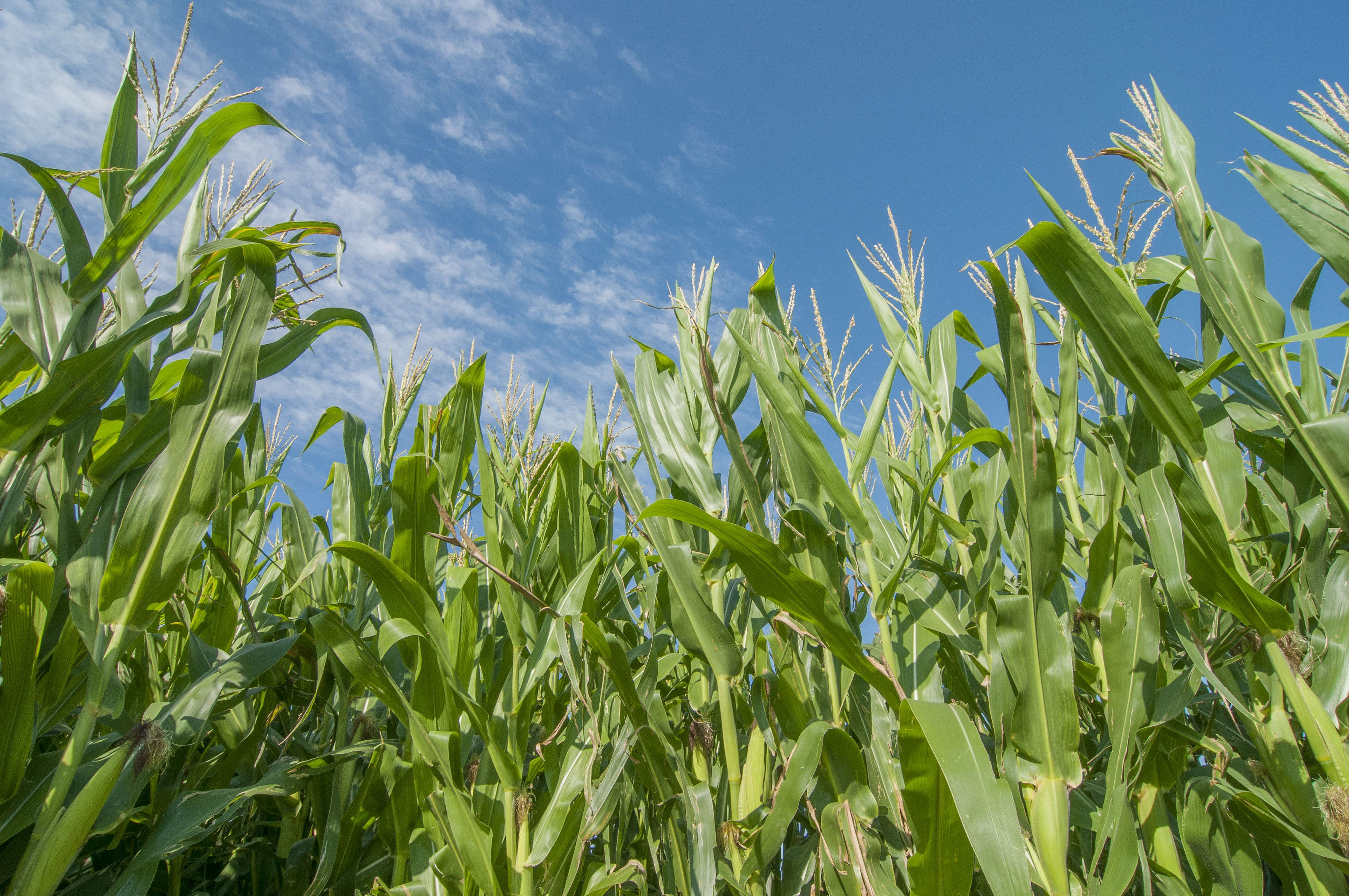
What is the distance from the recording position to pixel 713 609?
1.47 m

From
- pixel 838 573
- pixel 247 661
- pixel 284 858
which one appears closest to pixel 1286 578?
pixel 838 573

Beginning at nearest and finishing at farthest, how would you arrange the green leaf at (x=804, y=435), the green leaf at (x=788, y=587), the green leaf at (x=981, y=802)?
the green leaf at (x=981, y=802), the green leaf at (x=788, y=587), the green leaf at (x=804, y=435)

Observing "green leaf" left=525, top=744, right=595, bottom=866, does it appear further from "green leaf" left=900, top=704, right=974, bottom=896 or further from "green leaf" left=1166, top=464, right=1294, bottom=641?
"green leaf" left=1166, top=464, right=1294, bottom=641

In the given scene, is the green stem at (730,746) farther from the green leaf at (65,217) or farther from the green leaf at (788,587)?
the green leaf at (65,217)

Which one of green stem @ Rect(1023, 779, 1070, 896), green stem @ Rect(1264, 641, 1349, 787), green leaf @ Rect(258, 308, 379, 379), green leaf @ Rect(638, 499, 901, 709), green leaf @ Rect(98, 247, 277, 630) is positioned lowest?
green stem @ Rect(1023, 779, 1070, 896)

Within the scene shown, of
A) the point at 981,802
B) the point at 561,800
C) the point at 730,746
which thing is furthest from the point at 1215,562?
the point at 561,800

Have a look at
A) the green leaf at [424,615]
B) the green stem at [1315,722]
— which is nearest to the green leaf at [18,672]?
the green leaf at [424,615]

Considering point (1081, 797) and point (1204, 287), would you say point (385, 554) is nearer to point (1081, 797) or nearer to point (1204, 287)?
point (1081, 797)

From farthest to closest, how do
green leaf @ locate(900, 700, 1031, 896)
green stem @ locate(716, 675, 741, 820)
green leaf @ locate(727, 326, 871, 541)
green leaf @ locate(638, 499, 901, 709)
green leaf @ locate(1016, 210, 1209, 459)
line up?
1. green stem @ locate(716, 675, 741, 820)
2. green leaf @ locate(727, 326, 871, 541)
3. green leaf @ locate(638, 499, 901, 709)
4. green leaf @ locate(1016, 210, 1209, 459)
5. green leaf @ locate(900, 700, 1031, 896)

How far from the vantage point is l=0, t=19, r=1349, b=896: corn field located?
1.16 metres

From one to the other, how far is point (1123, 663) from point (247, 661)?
157 cm

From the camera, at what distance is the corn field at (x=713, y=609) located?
1159mm

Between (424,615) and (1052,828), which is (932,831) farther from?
(424,615)

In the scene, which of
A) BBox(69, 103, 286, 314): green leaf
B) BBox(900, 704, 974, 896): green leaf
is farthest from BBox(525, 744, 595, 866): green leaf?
BBox(69, 103, 286, 314): green leaf
